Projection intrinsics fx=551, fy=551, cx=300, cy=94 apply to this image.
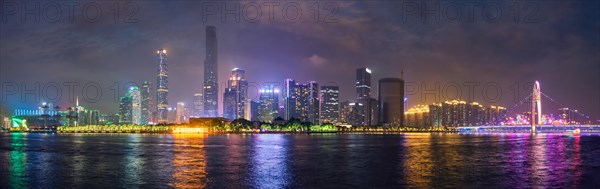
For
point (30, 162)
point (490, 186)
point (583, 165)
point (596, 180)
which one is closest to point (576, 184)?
point (596, 180)

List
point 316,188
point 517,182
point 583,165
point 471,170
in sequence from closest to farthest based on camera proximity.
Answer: point 316,188
point 517,182
point 471,170
point 583,165

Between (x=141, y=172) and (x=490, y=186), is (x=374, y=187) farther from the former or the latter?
(x=141, y=172)

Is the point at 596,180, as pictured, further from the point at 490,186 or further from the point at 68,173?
the point at 68,173

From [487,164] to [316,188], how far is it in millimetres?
24571

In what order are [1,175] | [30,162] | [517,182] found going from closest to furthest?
[517,182]
[1,175]
[30,162]

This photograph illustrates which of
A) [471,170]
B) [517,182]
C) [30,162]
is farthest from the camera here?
[30,162]

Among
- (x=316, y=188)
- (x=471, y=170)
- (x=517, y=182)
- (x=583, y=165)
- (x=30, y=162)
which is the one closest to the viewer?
(x=316, y=188)

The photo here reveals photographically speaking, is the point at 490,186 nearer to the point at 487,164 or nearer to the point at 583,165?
the point at 487,164

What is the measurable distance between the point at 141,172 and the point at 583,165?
40617mm

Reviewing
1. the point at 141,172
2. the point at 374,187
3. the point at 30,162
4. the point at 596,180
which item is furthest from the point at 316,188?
the point at 30,162

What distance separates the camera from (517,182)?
37875mm

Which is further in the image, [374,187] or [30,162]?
[30,162]

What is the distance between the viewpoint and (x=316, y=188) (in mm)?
34906

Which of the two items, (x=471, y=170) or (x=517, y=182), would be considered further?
Answer: (x=471, y=170)
